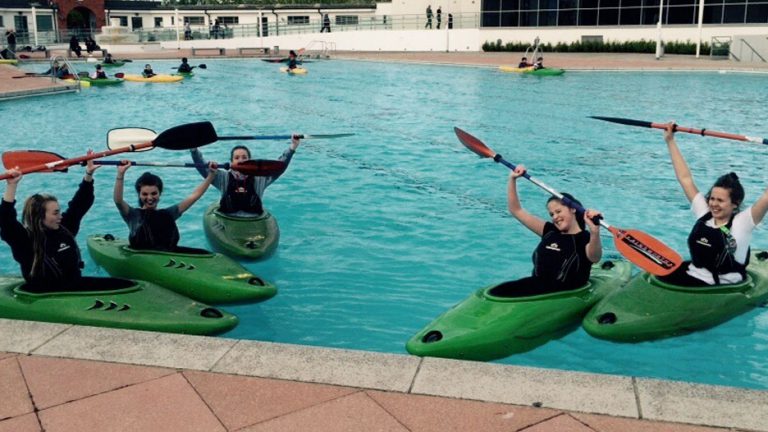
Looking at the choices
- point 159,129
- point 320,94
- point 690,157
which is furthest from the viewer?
point 320,94

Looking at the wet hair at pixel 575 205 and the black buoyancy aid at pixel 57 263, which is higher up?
the wet hair at pixel 575 205

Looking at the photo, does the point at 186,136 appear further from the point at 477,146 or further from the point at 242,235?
the point at 477,146

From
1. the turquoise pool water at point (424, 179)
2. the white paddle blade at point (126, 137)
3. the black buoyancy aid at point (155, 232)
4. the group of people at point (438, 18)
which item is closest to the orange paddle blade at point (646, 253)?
the turquoise pool water at point (424, 179)

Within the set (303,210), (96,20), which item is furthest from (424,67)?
(96,20)

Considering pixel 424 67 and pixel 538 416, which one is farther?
pixel 424 67

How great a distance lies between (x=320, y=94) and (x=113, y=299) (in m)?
19.3

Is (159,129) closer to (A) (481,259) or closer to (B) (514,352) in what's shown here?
(A) (481,259)

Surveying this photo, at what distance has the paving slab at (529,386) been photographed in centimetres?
381

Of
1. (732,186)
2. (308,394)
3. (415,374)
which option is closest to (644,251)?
(732,186)

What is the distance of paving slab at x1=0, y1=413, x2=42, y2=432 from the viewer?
144 inches

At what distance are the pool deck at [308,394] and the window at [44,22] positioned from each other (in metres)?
59.3

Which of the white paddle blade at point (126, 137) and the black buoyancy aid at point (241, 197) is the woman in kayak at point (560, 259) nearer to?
the black buoyancy aid at point (241, 197)

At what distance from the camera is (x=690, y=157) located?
13.9 metres

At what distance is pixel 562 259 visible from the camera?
19.3ft
